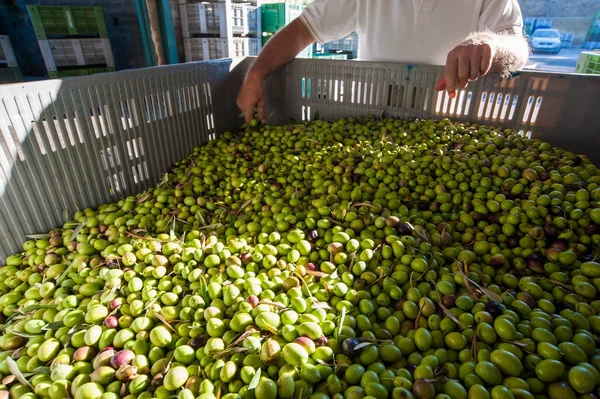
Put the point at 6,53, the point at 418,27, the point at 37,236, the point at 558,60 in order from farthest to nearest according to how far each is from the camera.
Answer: the point at 558,60 < the point at 6,53 < the point at 418,27 < the point at 37,236

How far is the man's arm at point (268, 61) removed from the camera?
9.73 ft

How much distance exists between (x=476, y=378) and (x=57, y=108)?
7.56ft

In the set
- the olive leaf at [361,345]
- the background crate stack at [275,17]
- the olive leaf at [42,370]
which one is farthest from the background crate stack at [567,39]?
the olive leaf at [42,370]

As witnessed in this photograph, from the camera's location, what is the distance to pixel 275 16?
7.71 m

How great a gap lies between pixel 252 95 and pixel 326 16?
1.00 meters

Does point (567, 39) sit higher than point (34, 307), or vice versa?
point (567, 39)

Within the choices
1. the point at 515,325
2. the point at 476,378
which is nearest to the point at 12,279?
the point at 476,378

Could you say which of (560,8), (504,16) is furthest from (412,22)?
(560,8)

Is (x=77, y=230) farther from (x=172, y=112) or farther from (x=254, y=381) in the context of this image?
(x=254, y=381)

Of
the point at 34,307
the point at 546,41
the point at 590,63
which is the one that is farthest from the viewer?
the point at 546,41

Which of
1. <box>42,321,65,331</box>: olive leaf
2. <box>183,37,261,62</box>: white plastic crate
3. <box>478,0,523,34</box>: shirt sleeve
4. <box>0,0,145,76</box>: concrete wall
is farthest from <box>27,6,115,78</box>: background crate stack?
<box>478,0,523,34</box>: shirt sleeve

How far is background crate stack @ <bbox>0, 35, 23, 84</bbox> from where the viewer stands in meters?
5.80

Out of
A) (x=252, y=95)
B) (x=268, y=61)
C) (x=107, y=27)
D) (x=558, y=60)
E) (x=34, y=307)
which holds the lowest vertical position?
(x=558, y=60)

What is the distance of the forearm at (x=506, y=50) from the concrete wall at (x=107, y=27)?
5.52 meters
